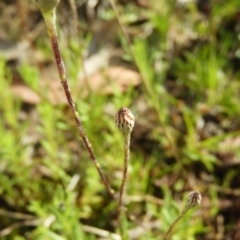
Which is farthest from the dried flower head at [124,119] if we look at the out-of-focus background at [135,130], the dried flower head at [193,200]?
the out-of-focus background at [135,130]

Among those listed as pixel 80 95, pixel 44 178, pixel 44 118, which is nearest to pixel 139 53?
pixel 80 95

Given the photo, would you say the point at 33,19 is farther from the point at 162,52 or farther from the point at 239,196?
the point at 239,196

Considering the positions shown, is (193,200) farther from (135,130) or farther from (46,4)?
(135,130)

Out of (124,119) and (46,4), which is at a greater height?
(46,4)

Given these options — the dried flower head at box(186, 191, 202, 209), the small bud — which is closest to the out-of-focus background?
the dried flower head at box(186, 191, 202, 209)

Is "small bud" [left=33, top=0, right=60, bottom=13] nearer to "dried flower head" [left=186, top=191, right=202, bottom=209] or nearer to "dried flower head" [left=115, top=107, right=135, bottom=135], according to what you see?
"dried flower head" [left=115, top=107, right=135, bottom=135]

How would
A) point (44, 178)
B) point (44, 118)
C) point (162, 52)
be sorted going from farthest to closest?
point (162, 52)
point (44, 178)
point (44, 118)

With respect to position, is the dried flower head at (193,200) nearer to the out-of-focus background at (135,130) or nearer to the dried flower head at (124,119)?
the dried flower head at (124,119)

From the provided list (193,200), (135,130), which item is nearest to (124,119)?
(193,200)
